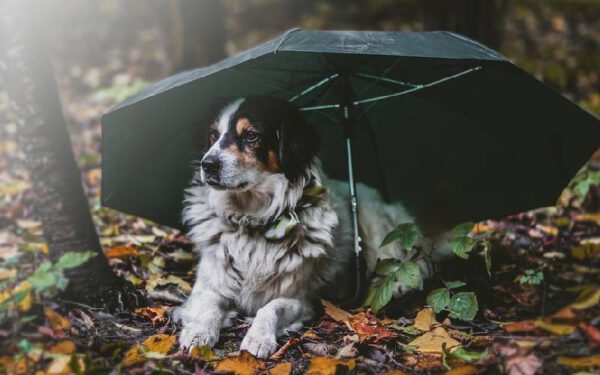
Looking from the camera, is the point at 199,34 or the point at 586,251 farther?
the point at 199,34

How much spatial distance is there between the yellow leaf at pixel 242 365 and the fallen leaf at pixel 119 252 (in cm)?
162

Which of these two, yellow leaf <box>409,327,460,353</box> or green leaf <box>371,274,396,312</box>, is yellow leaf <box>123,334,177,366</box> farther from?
yellow leaf <box>409,327,460,353</box>

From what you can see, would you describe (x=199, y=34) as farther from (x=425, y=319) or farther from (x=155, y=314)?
(x=425, y=319)

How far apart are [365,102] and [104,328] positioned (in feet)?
6.93

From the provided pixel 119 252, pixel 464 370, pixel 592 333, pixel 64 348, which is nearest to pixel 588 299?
pixel 592 333

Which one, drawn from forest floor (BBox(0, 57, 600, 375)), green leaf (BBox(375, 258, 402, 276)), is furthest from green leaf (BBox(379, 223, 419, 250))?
forest floor (BBox(0, 57, 600, 375))

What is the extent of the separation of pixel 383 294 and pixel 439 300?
12.2 inches

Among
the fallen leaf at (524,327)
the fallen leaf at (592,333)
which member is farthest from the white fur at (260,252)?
the fallen leaf at (592,333)

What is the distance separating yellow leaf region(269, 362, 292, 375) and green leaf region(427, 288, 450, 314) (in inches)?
37.2

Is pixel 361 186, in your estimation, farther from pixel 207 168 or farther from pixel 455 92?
pixel 207 168

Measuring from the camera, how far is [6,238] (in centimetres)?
440

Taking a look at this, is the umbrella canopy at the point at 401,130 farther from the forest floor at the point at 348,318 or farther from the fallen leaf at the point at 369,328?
the fallen leaf at the point at 369,328

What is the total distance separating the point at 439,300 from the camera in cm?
342

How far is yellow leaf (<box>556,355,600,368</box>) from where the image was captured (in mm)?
2236
